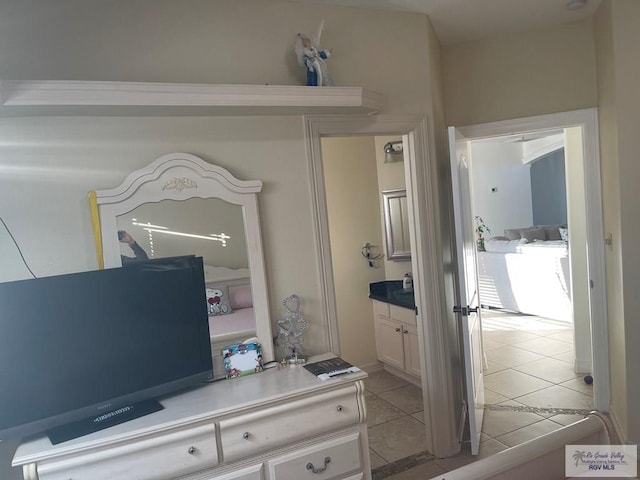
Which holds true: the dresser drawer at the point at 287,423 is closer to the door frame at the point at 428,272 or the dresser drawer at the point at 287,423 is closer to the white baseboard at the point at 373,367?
the door frame at the point at 428,272

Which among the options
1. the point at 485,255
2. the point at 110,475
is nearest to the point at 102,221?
the point at 110,475

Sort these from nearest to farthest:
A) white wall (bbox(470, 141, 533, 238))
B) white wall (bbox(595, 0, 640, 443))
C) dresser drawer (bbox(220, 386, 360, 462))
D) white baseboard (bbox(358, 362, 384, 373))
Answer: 1. dresser drawer (bbox(220, 386, 360, 462))
2. white wall (bbox(595, 0, 640, 443))
3. white baseboard (bbox(358, 362, 384, 373))
4. white wall (bbox(470, 141, 533, 238))

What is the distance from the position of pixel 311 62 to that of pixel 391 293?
235 centimetres

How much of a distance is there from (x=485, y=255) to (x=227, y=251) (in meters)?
5.09

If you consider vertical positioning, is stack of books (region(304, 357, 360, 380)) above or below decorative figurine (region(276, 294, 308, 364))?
below

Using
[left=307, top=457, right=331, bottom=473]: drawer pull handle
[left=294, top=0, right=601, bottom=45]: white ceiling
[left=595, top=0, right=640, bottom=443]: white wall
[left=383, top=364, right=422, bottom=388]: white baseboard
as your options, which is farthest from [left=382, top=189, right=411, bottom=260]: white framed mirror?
[left=307, top=457, right=331, bottom=473]: drawer pull handle

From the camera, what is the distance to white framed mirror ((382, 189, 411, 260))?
4.06 meters

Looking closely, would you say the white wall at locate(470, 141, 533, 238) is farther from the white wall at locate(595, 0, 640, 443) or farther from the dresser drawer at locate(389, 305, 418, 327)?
the white wall at locate(595, 0, 640, 443)

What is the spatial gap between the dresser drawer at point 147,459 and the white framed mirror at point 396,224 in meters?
2.61

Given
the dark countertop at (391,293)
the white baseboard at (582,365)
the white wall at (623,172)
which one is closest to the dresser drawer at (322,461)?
the white wall at (623,172)

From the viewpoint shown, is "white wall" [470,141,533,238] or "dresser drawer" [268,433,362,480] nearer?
"dresser drawer" [268,433,362,480]

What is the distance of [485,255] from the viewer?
6.52 metres

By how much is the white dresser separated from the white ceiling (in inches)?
74.7

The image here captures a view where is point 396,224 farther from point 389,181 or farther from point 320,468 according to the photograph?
point 320,468
